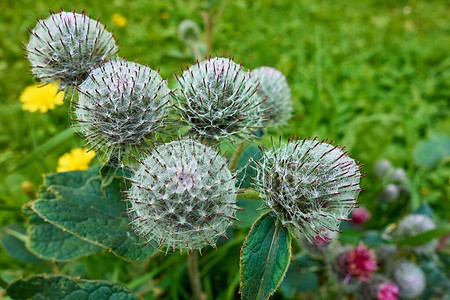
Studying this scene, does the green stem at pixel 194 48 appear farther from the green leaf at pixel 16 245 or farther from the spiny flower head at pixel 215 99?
the green leaf at pixel 16 245

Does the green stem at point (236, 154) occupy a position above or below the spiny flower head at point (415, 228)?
above

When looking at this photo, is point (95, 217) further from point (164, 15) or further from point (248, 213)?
point (164, 15)

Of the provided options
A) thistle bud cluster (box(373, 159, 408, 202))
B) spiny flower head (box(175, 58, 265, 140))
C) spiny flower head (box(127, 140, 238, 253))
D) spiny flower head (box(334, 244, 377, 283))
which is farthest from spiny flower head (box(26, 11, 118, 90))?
thistle bud cluster (box(373, 159, 408, 202))

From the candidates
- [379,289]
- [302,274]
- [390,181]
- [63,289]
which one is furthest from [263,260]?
[390,181]

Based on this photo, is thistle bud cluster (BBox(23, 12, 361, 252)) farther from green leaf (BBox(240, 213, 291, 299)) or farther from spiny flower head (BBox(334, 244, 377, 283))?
spiny flower head (BBox(334, 244, 377, 283))

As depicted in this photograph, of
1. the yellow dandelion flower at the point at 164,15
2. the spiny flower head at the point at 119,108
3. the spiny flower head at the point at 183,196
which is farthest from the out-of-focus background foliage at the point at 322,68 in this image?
the spiny flower head at the point at 183,196
